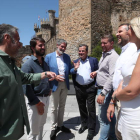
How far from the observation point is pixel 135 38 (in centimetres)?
148

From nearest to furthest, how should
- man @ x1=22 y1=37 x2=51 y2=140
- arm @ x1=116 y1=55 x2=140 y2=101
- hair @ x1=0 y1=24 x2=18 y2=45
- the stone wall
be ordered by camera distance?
arm @ x1=116 y1=55 x2=140 y2=101 < hair @ x1=0 y1=24 x2=18 y2=45 < man @ x1=22 y1=37 x2=51 y2=140 < the stone wall

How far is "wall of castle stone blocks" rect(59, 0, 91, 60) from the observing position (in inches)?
531

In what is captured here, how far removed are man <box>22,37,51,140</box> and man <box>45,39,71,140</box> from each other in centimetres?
60

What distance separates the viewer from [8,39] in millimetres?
1529

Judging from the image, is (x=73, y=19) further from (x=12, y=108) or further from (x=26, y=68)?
(x=12, y=108)

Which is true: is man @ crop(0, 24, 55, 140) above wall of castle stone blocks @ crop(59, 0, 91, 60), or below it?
below

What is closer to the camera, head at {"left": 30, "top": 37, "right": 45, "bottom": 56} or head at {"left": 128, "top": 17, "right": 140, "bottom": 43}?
head at {"left": 128, "top": 17, "right": 140, "bottom": 43}

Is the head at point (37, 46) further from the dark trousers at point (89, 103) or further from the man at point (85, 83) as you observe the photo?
the dark trousers at point (89, 103)

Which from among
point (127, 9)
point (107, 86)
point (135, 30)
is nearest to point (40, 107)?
point (107, 86)

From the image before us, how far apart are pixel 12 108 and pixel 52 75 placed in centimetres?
85

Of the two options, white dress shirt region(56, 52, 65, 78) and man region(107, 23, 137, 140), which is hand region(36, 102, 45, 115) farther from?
white dress shirt region(56, 52, 65, 78)

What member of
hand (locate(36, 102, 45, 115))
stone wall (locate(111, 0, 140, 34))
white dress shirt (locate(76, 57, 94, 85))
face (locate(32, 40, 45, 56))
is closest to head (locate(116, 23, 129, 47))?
white dress shirt (locate(76, 57, 94, 85))

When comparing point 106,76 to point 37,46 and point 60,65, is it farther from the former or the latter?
point 37,46

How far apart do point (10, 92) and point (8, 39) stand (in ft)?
1.85
